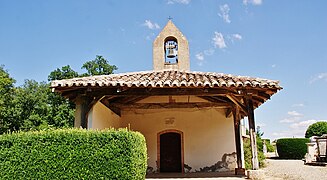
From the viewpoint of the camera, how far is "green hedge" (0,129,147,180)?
5852 mm

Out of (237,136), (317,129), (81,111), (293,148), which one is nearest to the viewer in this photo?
(81,111)

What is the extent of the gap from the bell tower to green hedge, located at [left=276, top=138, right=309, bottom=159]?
14961 mm

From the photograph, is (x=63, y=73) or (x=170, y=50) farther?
(x=63, y=73)

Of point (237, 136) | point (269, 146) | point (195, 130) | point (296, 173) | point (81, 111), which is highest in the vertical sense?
point (81, 111)

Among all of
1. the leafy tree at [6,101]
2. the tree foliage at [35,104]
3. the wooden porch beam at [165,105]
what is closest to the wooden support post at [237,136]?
the wooden porch beam at [165,105]

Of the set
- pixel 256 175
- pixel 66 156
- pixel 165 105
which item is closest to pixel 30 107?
pixel 165 105

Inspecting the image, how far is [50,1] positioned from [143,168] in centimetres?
542

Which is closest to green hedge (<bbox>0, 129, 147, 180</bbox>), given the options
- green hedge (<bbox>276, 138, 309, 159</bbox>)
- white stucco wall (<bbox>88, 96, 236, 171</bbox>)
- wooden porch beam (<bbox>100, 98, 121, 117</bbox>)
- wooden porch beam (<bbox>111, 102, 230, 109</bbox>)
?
wooden porch beam (<bbox>100, 98, 121, 117</bbox>)

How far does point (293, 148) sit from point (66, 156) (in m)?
21.4

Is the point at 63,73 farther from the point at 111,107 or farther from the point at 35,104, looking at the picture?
the point at 111,107

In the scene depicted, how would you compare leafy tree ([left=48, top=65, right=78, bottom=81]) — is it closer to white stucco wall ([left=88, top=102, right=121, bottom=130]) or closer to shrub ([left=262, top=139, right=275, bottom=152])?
white stucco wall ([left=88, top=102, right=121, bottom=130])

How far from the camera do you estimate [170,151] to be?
39.8ft

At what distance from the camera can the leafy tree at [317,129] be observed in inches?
1007

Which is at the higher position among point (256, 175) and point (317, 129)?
point (317, 129)
